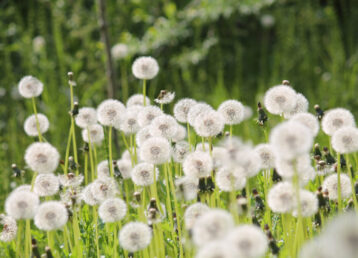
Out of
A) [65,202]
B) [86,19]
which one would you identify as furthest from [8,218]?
[86,19]

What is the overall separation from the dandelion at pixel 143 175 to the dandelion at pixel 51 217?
42 centimetres

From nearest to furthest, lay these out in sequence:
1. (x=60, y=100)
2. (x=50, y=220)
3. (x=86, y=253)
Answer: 1. (x=50, y=220)
2. (x=86, y=253)
3. (x=60, y=100)

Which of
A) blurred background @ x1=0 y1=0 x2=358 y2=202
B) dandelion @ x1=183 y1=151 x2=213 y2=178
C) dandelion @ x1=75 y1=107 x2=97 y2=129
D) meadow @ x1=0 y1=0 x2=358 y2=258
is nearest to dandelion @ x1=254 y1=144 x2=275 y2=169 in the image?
meadow @ x1=0 y1=0 x2=358 y2=258

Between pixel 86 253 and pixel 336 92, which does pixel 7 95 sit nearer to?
pixel 336 92

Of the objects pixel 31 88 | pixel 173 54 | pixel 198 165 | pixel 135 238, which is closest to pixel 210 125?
pixel 198 165

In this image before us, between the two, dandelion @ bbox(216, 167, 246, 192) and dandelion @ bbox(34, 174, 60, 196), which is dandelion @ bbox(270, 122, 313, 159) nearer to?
dandelion @ bbox(216, 167, 246, 192)

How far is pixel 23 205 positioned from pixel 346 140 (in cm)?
87

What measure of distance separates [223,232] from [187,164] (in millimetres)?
600

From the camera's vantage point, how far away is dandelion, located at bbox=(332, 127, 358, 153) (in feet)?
4.76

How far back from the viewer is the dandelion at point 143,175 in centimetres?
180

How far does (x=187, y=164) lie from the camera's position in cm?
151

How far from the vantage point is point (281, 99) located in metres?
1.65

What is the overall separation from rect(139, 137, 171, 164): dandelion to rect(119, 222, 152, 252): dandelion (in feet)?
0.90

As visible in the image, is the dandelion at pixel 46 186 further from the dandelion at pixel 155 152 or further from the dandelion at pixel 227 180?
the dandelion at pixel 227 180
